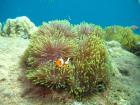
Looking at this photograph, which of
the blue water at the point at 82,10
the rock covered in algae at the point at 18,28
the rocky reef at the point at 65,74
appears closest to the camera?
the rocky reef at the point at 65,74

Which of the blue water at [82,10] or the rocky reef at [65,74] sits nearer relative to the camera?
the rocky reef at [65,74]

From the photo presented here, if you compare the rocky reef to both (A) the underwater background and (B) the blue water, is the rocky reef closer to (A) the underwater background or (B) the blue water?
(A) the underwater background

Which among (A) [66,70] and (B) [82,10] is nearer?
(A) [66,70]

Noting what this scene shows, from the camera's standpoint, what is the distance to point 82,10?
20641mm

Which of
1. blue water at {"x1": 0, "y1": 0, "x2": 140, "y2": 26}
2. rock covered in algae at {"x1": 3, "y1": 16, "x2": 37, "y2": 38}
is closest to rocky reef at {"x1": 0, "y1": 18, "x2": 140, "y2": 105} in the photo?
rock covered in algae at {"x1": 3, "y1": 16, "x2": 37, "y2": 38}

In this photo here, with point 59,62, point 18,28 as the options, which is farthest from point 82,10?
point 59,62

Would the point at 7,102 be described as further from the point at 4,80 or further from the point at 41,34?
the point at 41,34

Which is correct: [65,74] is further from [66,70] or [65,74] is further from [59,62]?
[59,62]

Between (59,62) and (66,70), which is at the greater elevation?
(59,62)

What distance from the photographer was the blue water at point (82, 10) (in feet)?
66.7

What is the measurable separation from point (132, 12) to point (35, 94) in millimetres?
17756

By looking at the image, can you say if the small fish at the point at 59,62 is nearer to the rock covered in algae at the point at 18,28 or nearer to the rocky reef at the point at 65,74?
the rocky reef at the point at 65,74

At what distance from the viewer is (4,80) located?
13.9 feet

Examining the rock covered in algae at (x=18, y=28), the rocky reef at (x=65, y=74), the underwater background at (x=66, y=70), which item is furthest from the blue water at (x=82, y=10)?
the rocky reef at (x=65, y=74)
